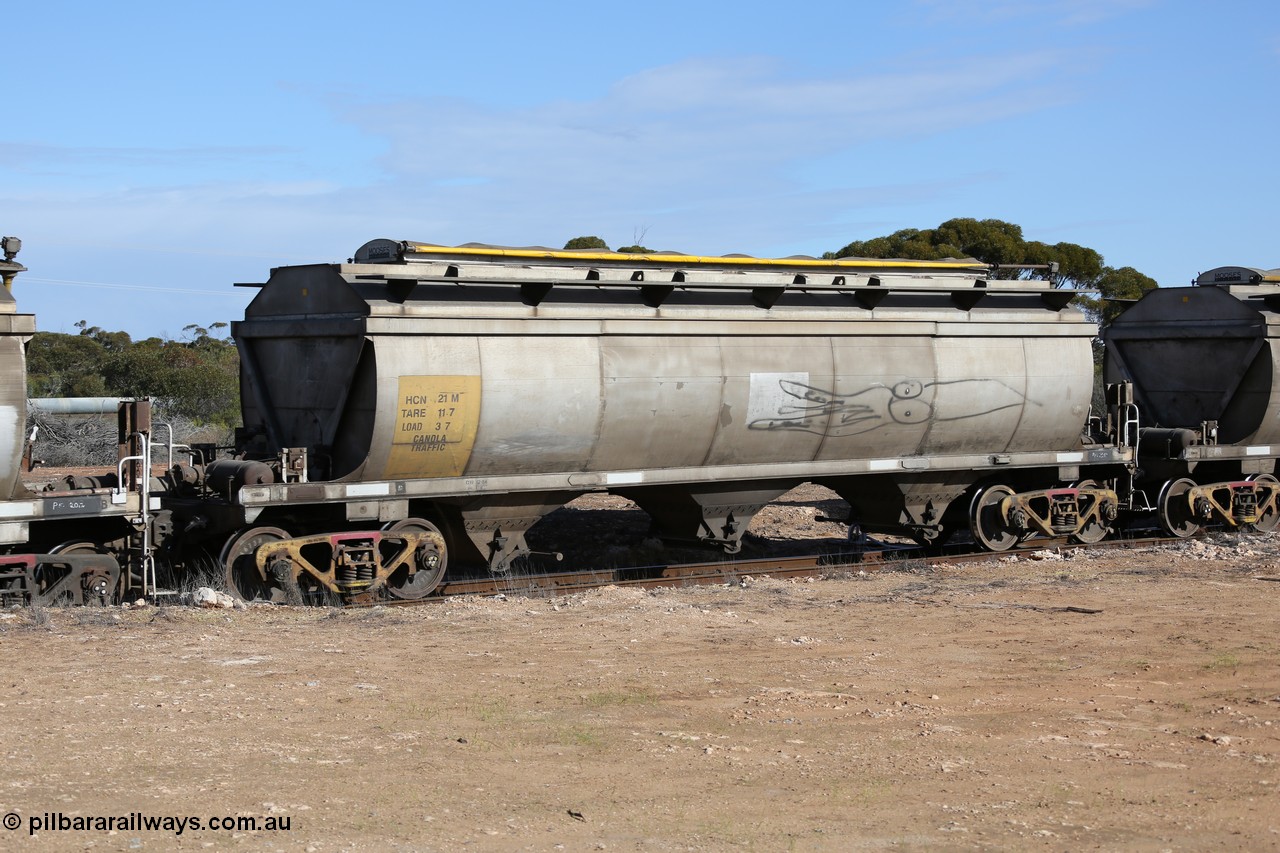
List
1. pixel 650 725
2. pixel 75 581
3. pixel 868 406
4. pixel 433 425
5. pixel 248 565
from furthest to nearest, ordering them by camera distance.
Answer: pixel 868 406, pixel 433 425, pixel 248 565, pixel 75 581, pixel 650 725

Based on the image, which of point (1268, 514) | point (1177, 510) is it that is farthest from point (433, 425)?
point (1268, 514)

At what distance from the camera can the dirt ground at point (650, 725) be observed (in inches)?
248

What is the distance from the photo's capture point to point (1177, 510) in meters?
18.5

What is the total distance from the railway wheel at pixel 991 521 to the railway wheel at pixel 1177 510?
271 cm

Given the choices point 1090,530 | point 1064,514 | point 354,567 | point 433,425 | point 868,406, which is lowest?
point 1090,530

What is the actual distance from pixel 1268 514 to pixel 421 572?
1264 cm

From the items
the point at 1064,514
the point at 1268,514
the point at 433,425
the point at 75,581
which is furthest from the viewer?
the point at 1268,514

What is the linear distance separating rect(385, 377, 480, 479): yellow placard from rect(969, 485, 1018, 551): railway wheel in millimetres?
6866

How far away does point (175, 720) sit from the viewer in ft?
25.8

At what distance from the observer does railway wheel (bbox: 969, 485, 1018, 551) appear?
1664 cm

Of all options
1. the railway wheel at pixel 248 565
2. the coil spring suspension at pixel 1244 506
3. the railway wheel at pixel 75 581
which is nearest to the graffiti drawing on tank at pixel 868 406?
the coil spring suspension at pixel 1244 506

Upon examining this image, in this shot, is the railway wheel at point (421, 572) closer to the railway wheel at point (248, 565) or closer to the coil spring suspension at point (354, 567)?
the coil spring suspension at point (354, 567)

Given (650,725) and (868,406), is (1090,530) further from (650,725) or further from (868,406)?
(650,725)

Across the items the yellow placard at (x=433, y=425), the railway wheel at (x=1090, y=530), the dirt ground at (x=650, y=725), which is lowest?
the dirt ground at (x=650, y=725)
